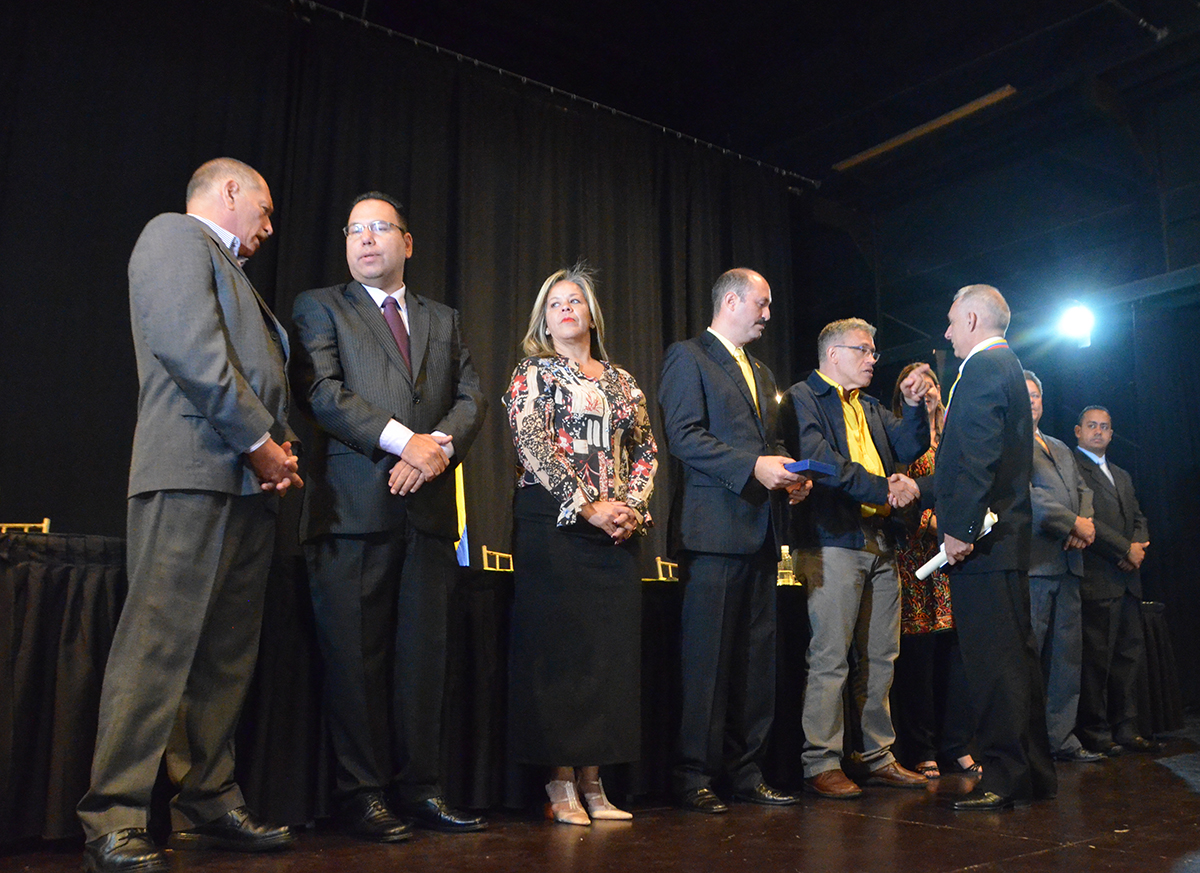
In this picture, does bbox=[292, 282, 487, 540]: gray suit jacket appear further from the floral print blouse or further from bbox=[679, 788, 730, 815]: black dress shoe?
bbox=[679, 788, 730, 815]: black dress shoe

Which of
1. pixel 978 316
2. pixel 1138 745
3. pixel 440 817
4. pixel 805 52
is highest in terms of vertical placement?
pixel 805 52

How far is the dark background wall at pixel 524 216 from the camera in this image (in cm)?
417

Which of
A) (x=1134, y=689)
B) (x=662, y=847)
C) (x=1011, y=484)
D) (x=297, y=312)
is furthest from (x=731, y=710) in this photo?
(x=1134, y=689)

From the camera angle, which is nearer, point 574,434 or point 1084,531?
point 574,434

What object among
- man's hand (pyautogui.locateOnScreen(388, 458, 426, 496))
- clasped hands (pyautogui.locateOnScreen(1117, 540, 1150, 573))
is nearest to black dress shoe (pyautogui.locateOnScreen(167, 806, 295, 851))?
man's hand (pyautogui.locateOnScreen(388, 458, 426, 496))

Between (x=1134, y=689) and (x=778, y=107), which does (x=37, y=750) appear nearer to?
(x=1134, y=689)

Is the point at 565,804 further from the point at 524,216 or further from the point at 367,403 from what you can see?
the point at 524,216

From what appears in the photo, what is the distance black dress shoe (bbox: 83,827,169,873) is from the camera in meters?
1.85

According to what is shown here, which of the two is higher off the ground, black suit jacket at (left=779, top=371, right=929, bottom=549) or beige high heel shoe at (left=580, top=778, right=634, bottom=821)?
black suit jacket at (left=779, top=371, right=929, bottom=549)

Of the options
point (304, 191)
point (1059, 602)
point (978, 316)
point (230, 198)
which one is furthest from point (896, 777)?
point (304, 191)

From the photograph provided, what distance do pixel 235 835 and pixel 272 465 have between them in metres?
0.82

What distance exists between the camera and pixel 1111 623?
14.9 feet

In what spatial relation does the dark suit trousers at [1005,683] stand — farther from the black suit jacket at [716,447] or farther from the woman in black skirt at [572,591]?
the woman in black skirt at [572,591]

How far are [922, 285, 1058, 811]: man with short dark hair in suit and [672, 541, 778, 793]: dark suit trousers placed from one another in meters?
0.58
